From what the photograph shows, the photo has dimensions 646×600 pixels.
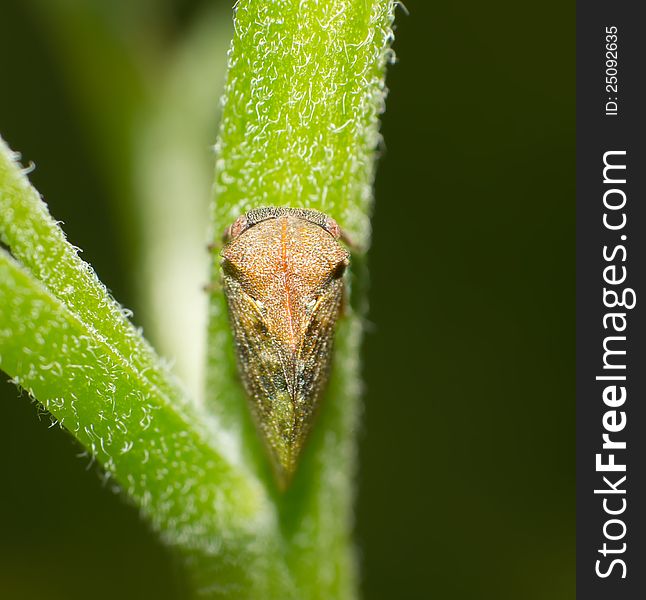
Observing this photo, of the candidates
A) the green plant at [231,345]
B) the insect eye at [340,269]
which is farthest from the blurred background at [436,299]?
the insect eye at [340,269]

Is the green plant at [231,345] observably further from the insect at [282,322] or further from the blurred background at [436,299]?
the blurred background at [436,299]

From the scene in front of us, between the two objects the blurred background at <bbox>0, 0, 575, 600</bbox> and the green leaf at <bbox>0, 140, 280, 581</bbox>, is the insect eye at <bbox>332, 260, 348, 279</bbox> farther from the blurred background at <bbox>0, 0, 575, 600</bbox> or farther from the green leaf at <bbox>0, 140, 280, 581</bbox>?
the blurred background at <bbox>0, 0, 575, 600</bbox>

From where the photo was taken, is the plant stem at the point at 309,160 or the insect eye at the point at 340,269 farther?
the insect eye at the point at 340,269

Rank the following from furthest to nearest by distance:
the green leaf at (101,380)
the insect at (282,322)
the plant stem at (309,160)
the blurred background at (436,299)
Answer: the blurred background at (436,299) → the insect at (282,322) → the plant stem at (309,160) → the green leaf at (101,380)

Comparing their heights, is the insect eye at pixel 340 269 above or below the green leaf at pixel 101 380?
above

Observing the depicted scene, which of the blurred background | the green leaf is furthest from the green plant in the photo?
the blurred background

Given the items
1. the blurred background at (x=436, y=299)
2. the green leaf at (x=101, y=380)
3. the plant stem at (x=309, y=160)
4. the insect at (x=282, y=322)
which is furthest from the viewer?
the blurred background at (x=436, y=299)

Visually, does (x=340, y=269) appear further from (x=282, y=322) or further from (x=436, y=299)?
(x=436, y=299)
